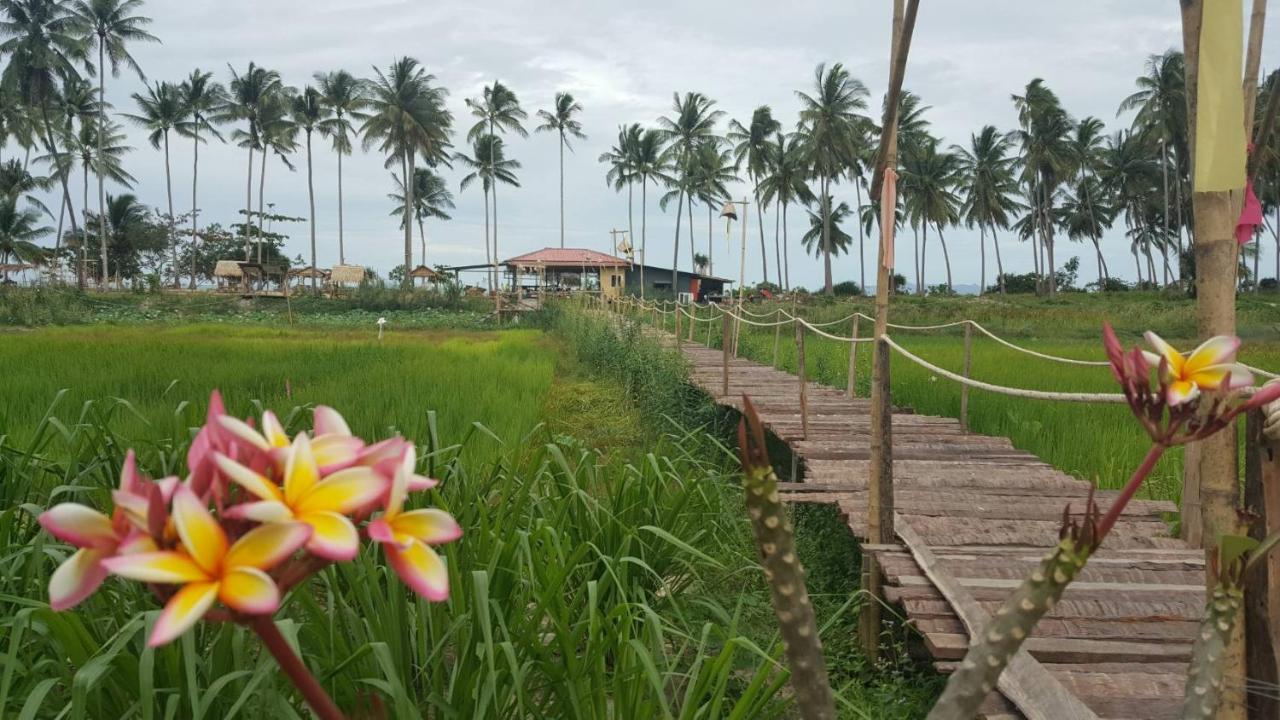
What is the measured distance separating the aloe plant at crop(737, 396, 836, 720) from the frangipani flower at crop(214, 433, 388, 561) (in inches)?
6.6

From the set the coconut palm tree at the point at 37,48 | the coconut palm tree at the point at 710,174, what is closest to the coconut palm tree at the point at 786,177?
the coconut palm tree at the point at 710,174

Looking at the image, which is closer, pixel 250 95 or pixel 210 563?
pixel 210 563

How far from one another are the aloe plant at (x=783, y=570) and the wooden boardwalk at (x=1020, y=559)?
5.02 feet

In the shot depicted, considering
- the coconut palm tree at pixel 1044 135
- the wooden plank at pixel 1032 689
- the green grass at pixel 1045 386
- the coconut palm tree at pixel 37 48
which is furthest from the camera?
the coconut palm tree at pixel 1044 135

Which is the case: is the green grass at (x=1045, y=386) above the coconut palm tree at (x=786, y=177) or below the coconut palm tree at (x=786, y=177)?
below

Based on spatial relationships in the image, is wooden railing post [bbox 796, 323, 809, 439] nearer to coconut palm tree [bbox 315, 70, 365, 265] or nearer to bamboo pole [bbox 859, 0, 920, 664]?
bamboo pole [bbox 859, 0, 920, 664]

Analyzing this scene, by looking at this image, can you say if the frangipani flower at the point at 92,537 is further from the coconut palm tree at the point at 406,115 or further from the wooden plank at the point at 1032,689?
the coconut palm tree at the point at 406,115

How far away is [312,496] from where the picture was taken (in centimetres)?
41

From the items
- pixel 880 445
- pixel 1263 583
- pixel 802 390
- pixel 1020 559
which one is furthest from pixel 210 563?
pixel 802 390

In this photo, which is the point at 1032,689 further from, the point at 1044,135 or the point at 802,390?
the point at 1044,135

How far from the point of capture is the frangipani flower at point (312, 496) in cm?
38

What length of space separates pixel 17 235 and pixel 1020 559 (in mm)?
39551

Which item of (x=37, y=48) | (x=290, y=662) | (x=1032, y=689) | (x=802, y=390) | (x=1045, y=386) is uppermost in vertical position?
(x=37, y=48)

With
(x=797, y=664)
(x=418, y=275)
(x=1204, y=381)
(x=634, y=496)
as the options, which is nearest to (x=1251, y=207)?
(x=1204, y=381)
